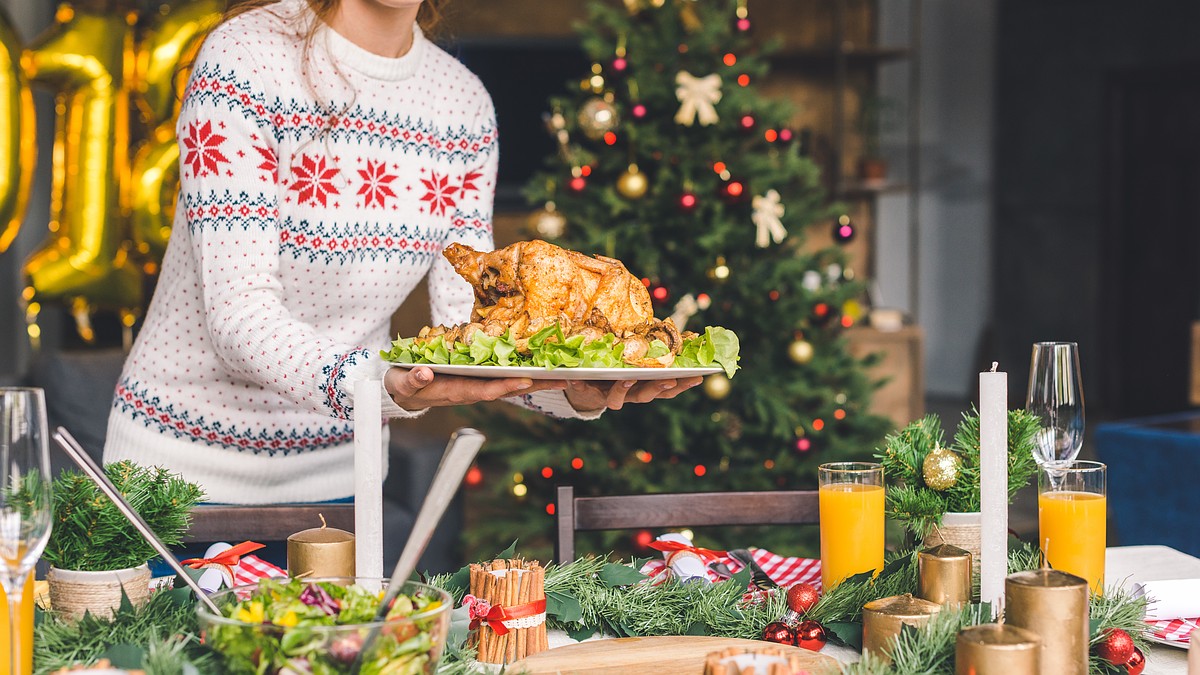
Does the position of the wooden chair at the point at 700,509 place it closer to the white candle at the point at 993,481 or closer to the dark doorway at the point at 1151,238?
the white candle at the point at 993,481

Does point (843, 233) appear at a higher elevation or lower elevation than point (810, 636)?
higher

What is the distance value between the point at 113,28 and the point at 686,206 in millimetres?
1955

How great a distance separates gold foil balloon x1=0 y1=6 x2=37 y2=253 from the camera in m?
3.42

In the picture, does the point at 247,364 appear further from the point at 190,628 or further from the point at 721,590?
the point at 721,590

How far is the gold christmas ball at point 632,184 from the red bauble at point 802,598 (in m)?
2.24

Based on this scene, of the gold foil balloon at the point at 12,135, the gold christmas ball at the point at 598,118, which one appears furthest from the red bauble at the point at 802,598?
the gold foil balloon at the point at 12,135

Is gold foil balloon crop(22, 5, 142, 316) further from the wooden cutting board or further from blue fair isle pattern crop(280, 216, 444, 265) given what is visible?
the wooden cutting board

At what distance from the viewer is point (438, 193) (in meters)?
1.66

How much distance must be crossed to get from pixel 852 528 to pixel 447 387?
0.45 m

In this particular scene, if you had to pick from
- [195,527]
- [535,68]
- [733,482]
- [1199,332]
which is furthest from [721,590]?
[535,68]

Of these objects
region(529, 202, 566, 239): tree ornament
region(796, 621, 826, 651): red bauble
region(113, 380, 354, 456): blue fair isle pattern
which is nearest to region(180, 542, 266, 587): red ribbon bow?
region(113, 380, 354, 456): blue fair isle pattern

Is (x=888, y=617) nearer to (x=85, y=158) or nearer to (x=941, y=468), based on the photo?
(x=941, y=468)

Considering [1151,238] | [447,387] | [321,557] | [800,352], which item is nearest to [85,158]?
[800,352]

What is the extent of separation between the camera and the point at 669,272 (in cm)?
337
